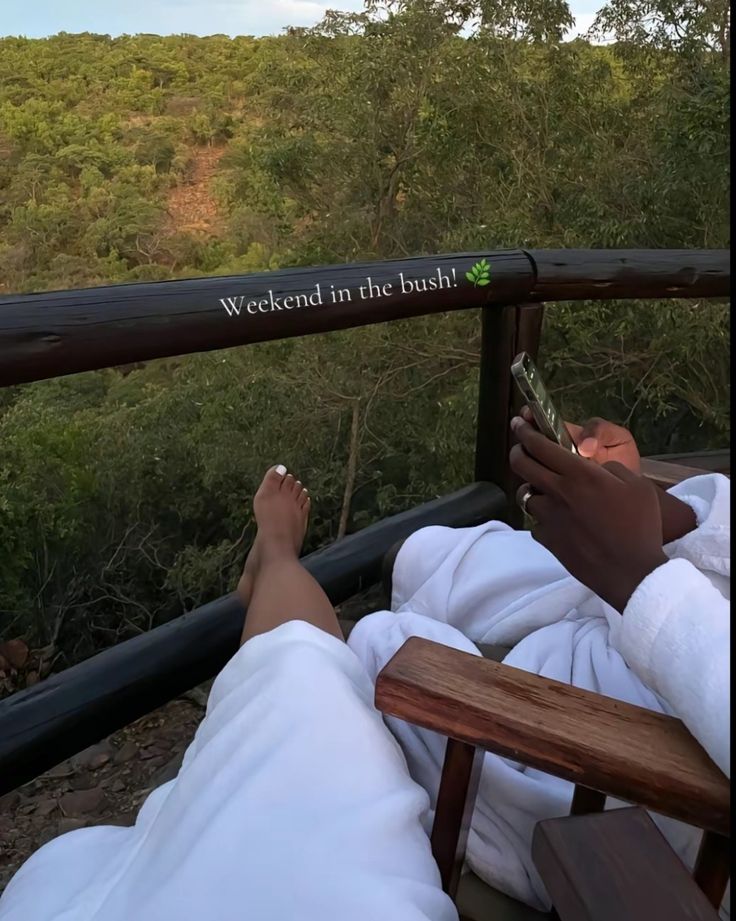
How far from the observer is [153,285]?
1286 millimetres

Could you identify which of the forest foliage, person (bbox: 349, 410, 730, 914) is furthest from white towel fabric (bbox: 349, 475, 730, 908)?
the forest foliage

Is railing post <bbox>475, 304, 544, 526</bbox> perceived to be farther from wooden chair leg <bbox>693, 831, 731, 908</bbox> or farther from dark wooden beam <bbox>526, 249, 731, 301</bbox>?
wooden chair leg <bbox>693, 831, 731, 908</bbox>

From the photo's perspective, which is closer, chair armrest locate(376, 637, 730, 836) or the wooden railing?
chair armrest locate(376, 637, 730, 836)

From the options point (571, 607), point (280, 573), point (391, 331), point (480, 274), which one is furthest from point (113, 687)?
point (391, 331)

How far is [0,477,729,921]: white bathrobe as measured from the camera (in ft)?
2.32

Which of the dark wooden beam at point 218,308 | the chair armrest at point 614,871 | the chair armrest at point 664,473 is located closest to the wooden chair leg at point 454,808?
the chair armrest at point 614,871

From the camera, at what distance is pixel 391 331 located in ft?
18.5

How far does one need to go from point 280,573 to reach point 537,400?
524mm

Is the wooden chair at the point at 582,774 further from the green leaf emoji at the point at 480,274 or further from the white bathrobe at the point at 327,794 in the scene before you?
the green leaf emoji at the point at 480,274

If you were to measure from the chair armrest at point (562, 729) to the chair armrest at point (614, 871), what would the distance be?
0.20 ft

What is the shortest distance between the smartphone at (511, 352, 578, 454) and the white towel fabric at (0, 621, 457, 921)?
352 mm

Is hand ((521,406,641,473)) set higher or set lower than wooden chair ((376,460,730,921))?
higher

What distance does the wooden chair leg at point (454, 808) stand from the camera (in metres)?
0.79

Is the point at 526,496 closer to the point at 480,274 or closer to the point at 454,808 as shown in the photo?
the point at 454,808
